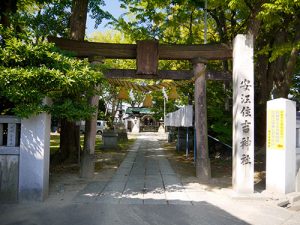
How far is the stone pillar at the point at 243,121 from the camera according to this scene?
30.6 ft

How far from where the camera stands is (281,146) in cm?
941

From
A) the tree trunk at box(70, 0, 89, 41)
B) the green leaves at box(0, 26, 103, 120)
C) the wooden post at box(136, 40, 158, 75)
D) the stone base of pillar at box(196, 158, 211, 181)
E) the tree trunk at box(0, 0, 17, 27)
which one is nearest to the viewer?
the green leaves at box(0, 26, 103, 120)

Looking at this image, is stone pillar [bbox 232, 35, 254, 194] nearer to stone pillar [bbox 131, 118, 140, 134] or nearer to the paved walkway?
the paved walkway

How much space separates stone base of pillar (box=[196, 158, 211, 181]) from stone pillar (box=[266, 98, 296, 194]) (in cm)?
217

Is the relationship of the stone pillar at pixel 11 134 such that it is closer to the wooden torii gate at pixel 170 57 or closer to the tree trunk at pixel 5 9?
the wooden torii gate at pixel 170 57

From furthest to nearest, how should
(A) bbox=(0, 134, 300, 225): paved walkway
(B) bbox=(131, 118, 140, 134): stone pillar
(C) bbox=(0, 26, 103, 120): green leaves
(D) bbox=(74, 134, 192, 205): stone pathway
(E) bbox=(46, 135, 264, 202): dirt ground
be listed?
(B) bbox=(131, 118, 140, 134): stone pillar → (E) bbox=(46, 135, 264, 202): dirt ground → (D) bbox=(74, 134, 192, 205): stone pathway → (C) bbox=(0, 26, 103, 120): green leaves → (A) bbox=(0, 134, 300, 225): paved walkway

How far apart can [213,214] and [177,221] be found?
0.99 metres

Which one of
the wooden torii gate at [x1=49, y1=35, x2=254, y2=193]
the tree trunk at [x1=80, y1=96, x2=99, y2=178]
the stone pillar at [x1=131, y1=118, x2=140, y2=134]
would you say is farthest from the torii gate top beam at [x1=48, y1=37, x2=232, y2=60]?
the stone pillar at [x1=131, y1=118, x2=140, y2=134]

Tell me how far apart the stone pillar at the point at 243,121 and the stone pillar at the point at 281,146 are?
636 millimetres

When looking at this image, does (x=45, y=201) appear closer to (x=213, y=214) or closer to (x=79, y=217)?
(x=79, y=217)

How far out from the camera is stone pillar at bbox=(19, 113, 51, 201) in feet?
26.4

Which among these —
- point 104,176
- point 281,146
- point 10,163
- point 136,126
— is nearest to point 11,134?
point 10,163

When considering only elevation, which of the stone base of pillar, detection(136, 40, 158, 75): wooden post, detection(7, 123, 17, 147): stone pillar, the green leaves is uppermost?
detection(136, 40, 158, 75): wooden post

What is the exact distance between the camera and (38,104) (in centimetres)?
778
